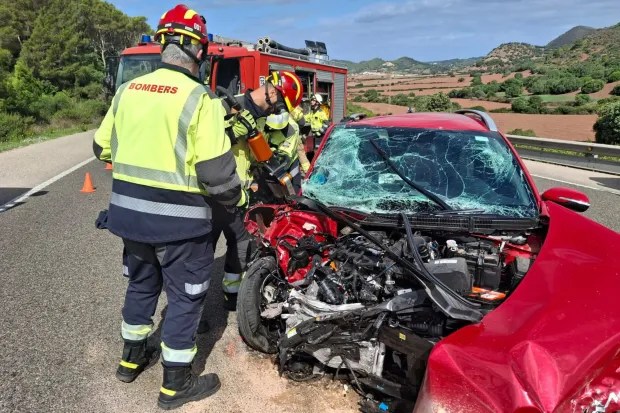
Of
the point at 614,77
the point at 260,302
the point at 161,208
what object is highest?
the point at 614,77

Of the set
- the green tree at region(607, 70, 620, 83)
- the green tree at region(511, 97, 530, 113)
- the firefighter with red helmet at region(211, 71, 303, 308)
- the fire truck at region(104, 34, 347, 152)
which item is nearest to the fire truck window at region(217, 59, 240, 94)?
the fire truck at region(104, 34, 347, 152)

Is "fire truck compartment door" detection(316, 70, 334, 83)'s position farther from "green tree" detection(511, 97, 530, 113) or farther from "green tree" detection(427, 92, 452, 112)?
"green tree" detection(511, 97, 530, 113)

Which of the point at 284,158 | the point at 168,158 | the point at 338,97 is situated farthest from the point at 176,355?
the point at 338,97

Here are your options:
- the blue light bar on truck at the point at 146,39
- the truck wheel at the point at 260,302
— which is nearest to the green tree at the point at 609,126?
the blue light bar on truck at the point at 146,39

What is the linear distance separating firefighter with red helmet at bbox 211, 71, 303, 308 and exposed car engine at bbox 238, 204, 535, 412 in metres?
0.33

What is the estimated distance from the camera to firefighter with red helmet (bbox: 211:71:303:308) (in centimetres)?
353

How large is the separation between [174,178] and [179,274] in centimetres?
54

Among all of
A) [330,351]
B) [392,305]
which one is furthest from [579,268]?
[330,351]

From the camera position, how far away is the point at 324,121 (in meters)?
11.6

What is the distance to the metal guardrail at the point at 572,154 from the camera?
11.7 meters

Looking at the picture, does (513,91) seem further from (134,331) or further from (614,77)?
(134,331)

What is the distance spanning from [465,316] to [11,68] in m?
46.5

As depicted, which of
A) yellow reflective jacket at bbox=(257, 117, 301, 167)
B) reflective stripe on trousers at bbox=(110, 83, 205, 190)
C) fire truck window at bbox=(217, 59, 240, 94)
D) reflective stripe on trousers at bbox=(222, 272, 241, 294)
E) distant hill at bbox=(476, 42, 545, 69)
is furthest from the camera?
distant hill at bbox=(476, 42, 545, 69)

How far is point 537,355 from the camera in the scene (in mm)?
1913
